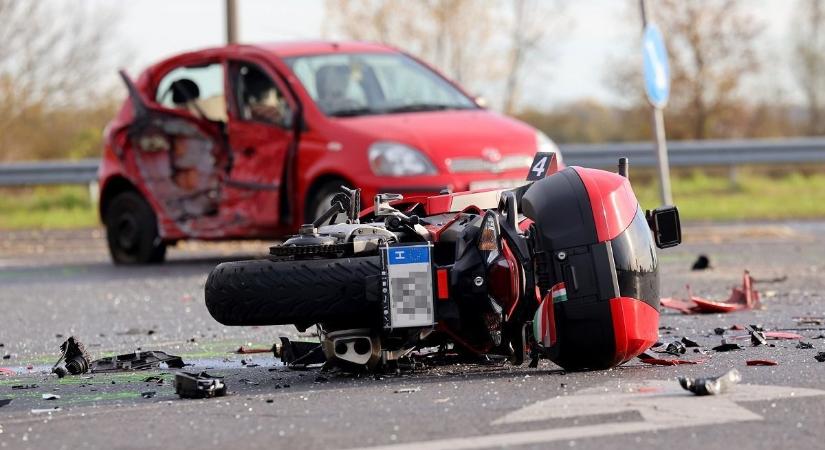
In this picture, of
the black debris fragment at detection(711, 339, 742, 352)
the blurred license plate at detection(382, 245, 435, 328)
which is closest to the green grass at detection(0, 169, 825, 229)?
the black debris fragment at detection(711, 339, 742, 352)

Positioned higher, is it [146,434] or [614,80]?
[614,80]

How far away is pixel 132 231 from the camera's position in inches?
579

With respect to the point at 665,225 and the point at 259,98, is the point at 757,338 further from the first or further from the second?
the point at 259,98

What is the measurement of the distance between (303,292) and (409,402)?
806mm

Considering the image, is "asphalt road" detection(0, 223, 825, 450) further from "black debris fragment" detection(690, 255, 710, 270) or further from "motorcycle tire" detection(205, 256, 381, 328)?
"black debris fragment" detection(690, 255, 710, 270)

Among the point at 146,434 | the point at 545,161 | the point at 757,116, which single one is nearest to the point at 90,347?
the point at 545,161

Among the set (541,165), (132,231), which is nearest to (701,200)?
(132,231)

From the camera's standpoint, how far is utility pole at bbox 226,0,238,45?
21.9 m

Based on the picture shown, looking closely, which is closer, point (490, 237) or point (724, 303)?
point (490, 237)

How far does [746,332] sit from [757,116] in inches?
1078

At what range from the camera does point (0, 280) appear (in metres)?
13.6

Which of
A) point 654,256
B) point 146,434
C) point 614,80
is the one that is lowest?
point 146,434

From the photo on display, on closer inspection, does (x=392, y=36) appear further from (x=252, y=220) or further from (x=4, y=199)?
(x=252, y=220)

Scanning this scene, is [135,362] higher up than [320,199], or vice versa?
[320,199]
